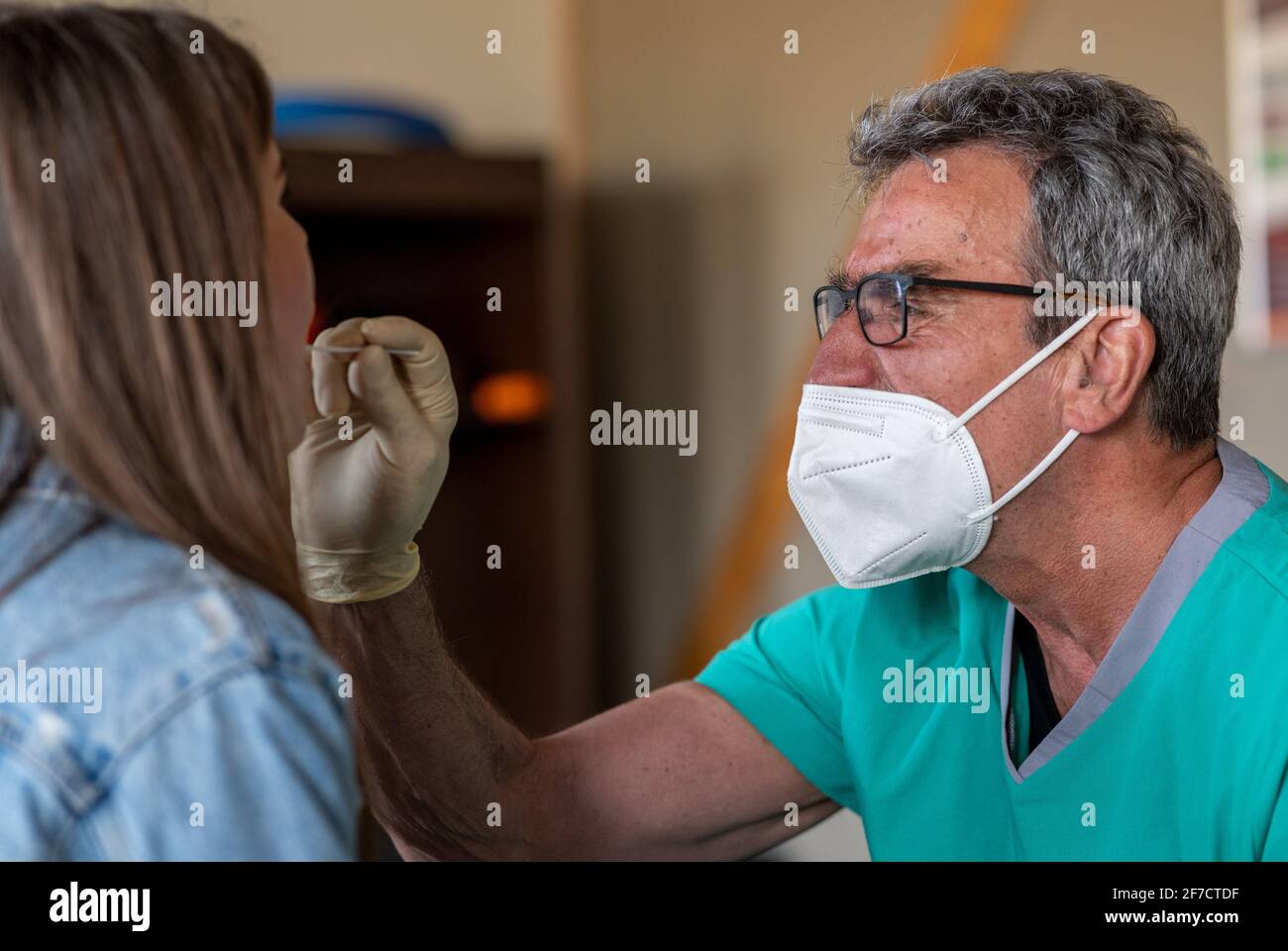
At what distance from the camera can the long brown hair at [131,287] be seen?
648 mm

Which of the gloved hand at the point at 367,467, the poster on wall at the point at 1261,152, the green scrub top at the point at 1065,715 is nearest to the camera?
the green scrub top at the point at 1065,715

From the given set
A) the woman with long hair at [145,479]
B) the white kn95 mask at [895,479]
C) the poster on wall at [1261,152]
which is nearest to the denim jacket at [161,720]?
the woman with long hair at [145,479]

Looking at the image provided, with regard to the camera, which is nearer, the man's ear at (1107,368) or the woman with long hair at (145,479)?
the woman with long hair at (145,479)

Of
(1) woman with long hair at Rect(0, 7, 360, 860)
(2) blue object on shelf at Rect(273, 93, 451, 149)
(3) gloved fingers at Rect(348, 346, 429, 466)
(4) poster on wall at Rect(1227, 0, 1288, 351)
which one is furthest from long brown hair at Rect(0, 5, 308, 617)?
(2) blue object on shelf at Rect(273, 93, 451, 149)

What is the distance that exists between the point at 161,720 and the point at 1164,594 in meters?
0.60

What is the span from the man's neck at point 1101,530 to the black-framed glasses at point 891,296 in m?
0.12

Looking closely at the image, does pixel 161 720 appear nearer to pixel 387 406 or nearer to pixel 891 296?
pixel 387 406

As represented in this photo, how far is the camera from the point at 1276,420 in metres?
1.30

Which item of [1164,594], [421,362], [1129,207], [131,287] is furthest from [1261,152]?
[131,287]

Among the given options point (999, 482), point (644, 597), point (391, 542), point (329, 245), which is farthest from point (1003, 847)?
point (329, 245)

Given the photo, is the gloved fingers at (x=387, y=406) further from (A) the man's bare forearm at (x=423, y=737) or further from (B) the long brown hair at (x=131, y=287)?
A: (B) the long brown hair at (x=131, y=287)
